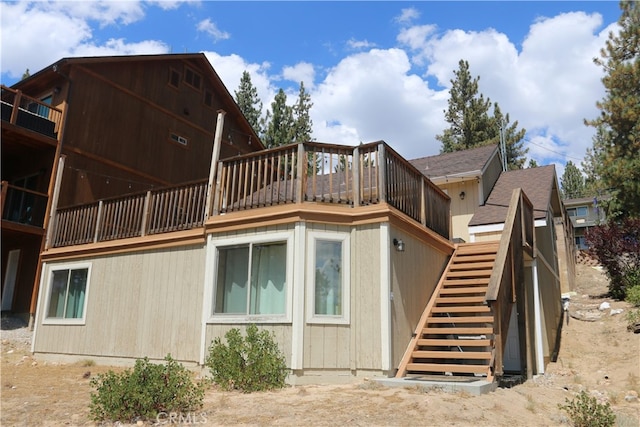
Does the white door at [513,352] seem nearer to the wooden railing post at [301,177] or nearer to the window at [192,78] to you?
the wooden railing post at [301,177]

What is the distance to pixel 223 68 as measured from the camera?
23047 mm

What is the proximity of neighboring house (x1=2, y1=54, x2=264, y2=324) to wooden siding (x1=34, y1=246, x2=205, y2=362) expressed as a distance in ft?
9.81

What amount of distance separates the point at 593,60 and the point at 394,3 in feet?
38.7

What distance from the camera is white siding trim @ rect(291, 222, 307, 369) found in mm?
7531

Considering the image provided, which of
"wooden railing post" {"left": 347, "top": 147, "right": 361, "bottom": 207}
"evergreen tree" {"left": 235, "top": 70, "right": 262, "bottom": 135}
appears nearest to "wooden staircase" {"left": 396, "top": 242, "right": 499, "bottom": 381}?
"wooden railing post" {"left": 347, "top": 147, "right": 361, "bottom": 207}

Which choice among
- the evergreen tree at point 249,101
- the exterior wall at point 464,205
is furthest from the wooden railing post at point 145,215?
the evergreen tree at point 249,101

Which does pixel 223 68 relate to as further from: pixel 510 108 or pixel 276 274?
pixel 510 108

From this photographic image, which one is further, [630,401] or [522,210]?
[522,210]

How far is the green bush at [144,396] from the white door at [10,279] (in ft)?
40.6

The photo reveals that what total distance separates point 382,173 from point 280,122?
25.1 m

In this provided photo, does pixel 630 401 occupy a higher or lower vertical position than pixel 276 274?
lower

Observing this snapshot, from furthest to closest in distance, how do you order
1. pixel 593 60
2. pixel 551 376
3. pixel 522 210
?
1. pixel 593 60
2. pixel 551 376
3. pixel 522 210

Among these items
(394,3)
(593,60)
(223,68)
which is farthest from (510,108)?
(394,3)

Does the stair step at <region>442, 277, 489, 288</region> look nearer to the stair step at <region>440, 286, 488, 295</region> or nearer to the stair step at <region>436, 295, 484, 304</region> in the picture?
the stair step at <region>440, 286, 488, 295</region>
